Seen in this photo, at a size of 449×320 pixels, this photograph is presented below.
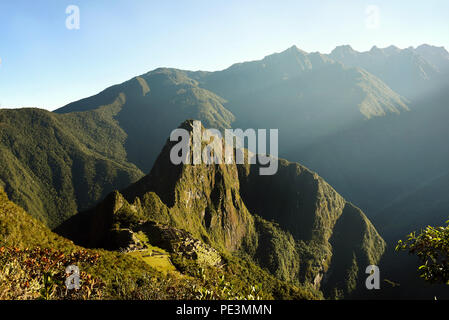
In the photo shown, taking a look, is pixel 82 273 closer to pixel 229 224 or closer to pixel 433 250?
pixel 433 250

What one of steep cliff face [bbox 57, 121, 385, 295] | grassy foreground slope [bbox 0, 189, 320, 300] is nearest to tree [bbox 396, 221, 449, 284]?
grassy foreground slope [bbox 0, 189, 320, 300]

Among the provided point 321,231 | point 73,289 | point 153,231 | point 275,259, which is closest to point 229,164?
point 275,259

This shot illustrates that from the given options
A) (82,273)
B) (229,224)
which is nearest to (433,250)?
(82,273)

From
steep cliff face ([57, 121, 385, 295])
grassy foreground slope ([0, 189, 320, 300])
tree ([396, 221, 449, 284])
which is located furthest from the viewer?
steep cliff face ([57, 121, 385, 295])

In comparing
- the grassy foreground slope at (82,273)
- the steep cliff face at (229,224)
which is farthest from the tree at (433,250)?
the steep cliff face at (229,224)

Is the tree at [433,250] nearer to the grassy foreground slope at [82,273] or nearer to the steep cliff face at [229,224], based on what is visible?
the grassy foreground slope at [82,273]

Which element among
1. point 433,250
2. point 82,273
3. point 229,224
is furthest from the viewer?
point 229,224

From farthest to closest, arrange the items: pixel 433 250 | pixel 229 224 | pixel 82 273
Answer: pixel 229 224 → pixel 82 273 → pixel 433 250

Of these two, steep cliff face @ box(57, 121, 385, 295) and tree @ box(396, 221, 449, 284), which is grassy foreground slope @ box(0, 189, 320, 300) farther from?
steep cliff face @ box(57, 121, 385, 295)

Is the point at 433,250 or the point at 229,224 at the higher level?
the point at 433,250

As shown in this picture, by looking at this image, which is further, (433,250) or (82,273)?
(82,273)

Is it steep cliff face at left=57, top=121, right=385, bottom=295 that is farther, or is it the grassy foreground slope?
steep cliff face at left=57, top=121, right=385, bottom=295

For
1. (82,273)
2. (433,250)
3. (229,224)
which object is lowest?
(229,224)
